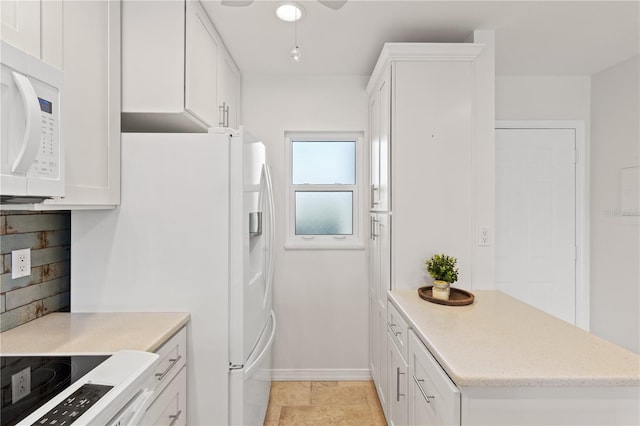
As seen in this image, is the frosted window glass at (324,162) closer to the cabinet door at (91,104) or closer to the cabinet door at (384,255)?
the cabinet door at (384,255)

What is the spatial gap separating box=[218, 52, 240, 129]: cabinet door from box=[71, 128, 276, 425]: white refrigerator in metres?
0.73

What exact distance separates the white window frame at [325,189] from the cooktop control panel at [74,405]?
75.5 inches

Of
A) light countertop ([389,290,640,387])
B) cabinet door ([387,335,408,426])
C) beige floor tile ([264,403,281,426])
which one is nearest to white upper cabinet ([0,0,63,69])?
light countertop ([389,290,640,387])

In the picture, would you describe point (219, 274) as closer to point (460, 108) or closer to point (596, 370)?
point (596, 370)

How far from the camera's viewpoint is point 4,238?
145 cm

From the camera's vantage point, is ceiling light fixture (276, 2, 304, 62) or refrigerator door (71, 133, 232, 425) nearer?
refrigerator door (71, 133, 232, 425)

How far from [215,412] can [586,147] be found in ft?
11.0

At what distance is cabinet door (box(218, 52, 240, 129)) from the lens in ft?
7.45

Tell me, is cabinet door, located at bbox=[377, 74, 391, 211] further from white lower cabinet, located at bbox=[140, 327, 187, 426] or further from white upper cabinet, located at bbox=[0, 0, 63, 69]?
white upper cabinet, located at bbox=[0, 0, 63, 69]

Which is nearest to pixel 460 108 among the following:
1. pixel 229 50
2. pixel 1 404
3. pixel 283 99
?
pixel 283 99

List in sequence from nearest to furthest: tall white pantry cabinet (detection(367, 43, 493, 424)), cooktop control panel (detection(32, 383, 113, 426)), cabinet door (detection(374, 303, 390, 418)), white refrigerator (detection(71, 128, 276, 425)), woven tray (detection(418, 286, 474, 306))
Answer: cooktop control panel (detection(32, 383, 113, 426))
white refrigerator (detection(71, 128, 276, 425))
woven tray (detection(418, 286, 474, 306))
tall white pantry cabinet (detection(367, 43, 493, 424))
cabinet door (detection(374, 303, 390, 418))

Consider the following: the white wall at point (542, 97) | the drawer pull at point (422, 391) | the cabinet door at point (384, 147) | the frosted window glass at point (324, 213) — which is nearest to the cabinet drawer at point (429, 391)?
the drawer pull at point (422, 391)

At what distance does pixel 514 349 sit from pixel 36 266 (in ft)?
6.95

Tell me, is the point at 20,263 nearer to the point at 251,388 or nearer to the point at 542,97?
the point at 251,388
